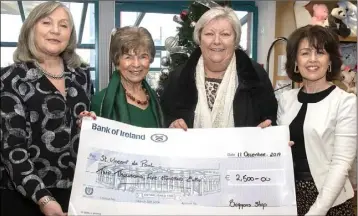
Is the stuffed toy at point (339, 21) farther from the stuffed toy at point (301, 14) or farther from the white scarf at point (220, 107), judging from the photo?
the white scarf at point (220, 107)

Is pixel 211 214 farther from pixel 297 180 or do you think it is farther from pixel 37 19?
pixel 37 19

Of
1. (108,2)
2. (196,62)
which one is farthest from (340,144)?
(108,2)

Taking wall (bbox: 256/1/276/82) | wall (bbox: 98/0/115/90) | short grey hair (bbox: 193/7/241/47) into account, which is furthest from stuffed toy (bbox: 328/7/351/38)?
short grey hair (bbox: 193/7/241/47)

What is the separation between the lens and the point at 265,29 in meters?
4.62

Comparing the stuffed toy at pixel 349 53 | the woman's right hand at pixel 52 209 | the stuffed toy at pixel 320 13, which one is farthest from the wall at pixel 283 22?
the woman's right hand at pixel 52 209

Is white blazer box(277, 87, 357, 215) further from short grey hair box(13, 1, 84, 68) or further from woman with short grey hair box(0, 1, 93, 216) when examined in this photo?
short grey hair box(13, 1, 84, 68)

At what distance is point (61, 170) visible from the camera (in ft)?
4.73

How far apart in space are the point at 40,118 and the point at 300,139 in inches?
38.1

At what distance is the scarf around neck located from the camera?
1.57 m

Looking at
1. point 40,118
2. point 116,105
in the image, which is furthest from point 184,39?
point 40,118

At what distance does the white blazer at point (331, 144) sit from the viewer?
56.2 inches

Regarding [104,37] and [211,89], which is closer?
[211,89]

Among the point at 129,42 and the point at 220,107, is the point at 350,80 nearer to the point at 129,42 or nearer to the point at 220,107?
the point at 220,107

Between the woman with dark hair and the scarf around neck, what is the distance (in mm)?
582
